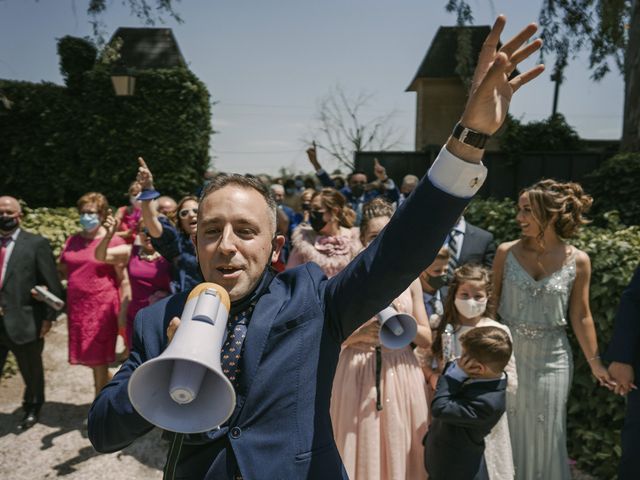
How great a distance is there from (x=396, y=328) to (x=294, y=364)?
45.5 inches

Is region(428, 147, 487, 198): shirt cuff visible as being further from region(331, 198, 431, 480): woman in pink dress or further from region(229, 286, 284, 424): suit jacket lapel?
region(331, 198, 431, 480): woman in pink dress

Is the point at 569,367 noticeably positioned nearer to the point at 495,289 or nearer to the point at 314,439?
the point at 495,289

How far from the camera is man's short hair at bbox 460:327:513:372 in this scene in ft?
9.86

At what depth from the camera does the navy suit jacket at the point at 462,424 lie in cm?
293

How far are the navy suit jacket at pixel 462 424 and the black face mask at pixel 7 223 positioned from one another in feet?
14.9

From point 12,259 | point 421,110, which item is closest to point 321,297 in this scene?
point 12,259

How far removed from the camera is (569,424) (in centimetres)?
443

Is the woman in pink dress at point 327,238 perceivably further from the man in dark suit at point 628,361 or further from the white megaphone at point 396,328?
the man in dark suit at point 628,361

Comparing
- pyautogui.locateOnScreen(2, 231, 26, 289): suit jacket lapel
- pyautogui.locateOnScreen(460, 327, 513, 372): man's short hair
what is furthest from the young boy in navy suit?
pyautogui.locateOnScreen(2, 231, 26, 289): suit jacket lapel

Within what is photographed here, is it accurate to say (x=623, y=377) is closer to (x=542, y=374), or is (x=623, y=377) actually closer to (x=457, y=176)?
(x=542, y=374)

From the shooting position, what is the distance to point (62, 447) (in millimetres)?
5082

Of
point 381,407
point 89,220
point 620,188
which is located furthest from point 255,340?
point 620,188

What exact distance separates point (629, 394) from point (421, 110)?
2486cm

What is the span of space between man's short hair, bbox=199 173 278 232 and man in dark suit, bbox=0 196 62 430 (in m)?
4.51
